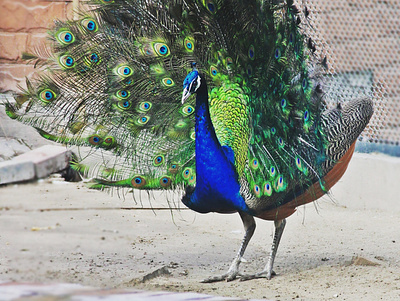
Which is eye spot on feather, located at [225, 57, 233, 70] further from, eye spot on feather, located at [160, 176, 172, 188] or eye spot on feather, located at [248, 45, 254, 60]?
eye spot on feather, located at [160, 176, 172, 188]

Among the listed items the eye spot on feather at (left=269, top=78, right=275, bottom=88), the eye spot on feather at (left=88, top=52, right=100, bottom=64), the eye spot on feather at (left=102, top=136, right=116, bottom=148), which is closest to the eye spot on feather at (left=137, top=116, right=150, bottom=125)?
the eye spot on feather at (left=102, top=136, right=116, bottom=148)

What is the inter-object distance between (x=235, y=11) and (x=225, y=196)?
1.16 metres

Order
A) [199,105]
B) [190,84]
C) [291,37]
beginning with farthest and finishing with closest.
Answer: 1. [291,37]
2. [199,105]
3. [190,84]

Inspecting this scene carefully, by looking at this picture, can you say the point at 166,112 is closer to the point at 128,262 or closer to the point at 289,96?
the point at 289,96

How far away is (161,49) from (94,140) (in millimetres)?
775

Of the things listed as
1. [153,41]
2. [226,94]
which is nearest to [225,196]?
[226,94]

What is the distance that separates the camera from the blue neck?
3518mm

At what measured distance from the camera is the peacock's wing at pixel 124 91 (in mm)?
3826

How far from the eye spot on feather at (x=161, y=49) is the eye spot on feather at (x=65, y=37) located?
1.81 ft

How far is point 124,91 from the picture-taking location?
12.9 feet

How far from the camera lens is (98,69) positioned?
391cm

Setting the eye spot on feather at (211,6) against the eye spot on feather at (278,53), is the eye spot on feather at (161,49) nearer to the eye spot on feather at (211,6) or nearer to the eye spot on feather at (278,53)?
the eye spot on feather at (211,6)

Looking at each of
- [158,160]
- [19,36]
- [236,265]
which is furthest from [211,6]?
[19,36]

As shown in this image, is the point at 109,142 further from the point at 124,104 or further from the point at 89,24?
the point at 89,24
